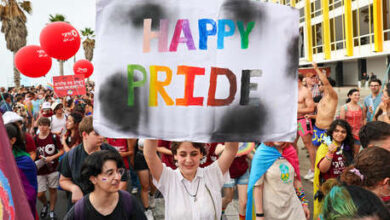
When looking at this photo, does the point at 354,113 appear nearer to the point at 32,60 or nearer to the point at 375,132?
the point at 375,132

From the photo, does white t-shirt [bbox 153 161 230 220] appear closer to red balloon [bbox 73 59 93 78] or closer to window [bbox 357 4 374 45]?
red balloon [bbox 73 59 93 78]

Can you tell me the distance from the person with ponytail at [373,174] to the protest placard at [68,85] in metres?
9.88

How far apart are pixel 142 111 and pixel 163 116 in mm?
144

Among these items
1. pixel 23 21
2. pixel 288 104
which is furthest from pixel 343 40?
pixel 288 104

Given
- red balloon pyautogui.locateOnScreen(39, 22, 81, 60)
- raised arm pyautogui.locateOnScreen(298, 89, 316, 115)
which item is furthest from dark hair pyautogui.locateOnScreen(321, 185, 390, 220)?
red balloon pyautogui.locateOnScreen(39, 22, 81, 60)

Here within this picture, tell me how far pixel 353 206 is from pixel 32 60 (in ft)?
32.2

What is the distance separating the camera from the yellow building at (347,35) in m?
24.3

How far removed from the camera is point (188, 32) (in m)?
2.36

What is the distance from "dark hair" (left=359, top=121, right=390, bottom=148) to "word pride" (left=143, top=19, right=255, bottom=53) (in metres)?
1.47

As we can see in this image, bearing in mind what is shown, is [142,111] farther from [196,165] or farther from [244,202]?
[244,202]

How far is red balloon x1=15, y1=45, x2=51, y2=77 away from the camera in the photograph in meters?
9.62

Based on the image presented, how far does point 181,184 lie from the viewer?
2549 mm

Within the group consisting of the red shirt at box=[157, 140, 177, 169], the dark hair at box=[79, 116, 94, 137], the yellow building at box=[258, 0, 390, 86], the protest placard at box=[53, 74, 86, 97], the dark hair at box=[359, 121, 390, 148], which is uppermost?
the yellow building at box=[258, 0, 390, 86]

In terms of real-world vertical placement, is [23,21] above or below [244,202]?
above
